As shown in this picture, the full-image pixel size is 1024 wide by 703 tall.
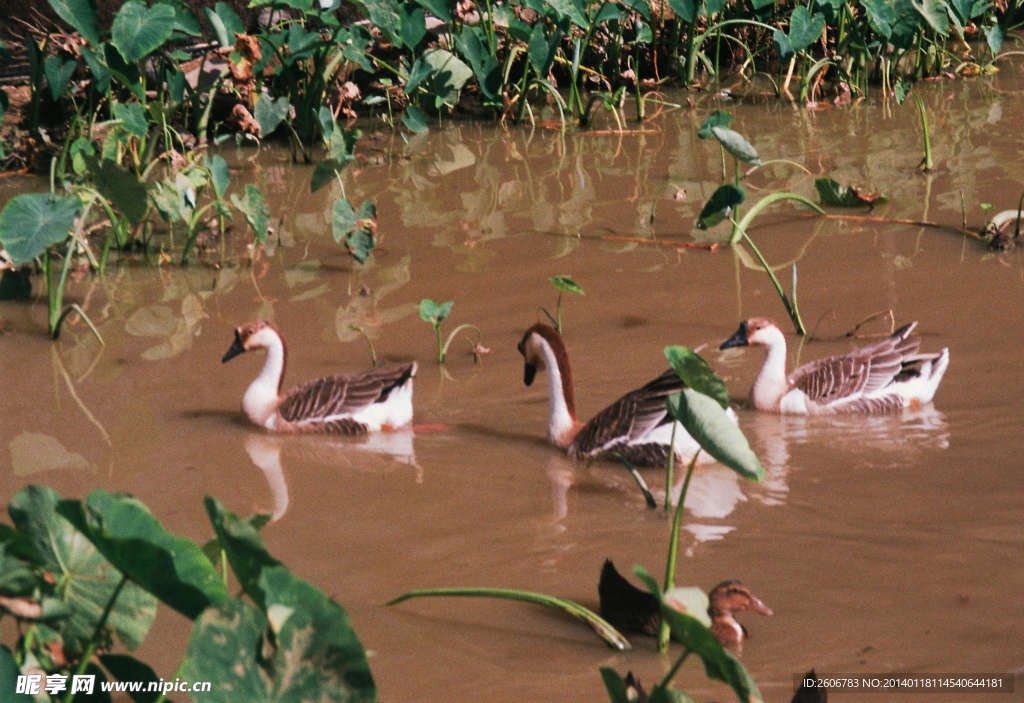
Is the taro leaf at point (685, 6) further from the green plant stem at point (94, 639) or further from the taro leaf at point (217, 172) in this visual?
the green plant stem at point (94, 639)

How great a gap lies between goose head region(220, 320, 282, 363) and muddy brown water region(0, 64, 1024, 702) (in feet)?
0.92

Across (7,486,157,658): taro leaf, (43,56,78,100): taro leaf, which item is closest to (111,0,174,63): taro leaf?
(43,56,78,100): taro leaf

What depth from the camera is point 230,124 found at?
8648mm

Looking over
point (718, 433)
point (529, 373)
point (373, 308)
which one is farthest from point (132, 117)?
point (718, 433)

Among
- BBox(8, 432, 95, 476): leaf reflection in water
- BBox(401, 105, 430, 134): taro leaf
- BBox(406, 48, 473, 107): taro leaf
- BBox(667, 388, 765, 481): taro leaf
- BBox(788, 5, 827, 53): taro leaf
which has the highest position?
BBox(788, 5, 827, 53): taro leaf

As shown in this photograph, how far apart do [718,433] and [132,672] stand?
4.58 ft

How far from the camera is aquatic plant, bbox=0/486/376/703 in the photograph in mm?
1741

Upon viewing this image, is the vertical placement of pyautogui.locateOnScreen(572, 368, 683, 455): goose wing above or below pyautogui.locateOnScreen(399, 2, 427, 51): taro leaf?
below

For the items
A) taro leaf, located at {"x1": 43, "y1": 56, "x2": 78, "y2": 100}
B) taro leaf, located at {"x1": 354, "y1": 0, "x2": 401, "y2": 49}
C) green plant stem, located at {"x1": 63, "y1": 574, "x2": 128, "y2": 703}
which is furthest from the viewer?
taro leaf, located at {"x1": 354, "y1": 0, "x2": 401, "y2": 49}

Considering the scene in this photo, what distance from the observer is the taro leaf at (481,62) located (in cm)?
793

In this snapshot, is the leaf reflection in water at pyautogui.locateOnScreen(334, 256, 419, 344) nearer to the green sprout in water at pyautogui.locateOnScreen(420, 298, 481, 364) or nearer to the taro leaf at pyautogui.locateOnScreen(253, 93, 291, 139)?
the green sprout in water at pyautogui.locateOnScreen(420, 298, 481, 364)

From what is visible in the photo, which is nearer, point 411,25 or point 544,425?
point 544,425

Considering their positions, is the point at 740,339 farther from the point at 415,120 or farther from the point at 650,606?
the point at 415,120

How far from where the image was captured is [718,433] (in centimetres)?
247
